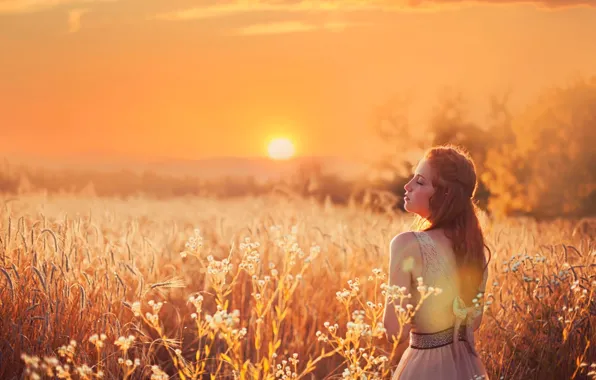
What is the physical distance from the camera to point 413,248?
3635 millimetres

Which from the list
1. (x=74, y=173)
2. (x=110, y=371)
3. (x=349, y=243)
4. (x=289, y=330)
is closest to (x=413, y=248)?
(x=110, y=371)

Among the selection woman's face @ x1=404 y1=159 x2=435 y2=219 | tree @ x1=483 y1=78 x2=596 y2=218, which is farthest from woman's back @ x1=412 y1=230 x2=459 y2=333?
tree @ x1=483 y1=78 x2=596 y2=218

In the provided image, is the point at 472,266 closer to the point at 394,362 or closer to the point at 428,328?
the point at 428,328

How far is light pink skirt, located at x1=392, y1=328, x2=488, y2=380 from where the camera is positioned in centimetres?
378

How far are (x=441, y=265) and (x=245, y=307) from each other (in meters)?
3.82

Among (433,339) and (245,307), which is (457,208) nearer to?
(433,339)

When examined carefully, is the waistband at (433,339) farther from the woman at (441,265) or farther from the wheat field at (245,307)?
the wheat field at (245,307)

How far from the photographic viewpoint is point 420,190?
3738 millimetres

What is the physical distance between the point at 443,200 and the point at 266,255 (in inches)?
163

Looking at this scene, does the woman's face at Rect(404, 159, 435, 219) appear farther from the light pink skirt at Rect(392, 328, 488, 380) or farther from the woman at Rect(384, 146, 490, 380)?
the light pink skirt at Rect(392, 328, 488, 380)

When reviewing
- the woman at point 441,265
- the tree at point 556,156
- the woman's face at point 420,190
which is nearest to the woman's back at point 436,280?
the woman at point 441,265

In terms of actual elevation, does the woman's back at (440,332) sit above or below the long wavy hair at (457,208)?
below

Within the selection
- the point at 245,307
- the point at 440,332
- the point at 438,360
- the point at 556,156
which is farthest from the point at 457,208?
the point at 556,156

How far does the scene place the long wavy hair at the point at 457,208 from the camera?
12.3ft
